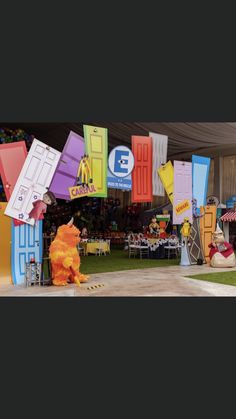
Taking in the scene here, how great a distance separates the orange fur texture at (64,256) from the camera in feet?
25.6

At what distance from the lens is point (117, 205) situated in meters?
20.2

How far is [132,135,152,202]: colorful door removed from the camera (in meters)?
9.85

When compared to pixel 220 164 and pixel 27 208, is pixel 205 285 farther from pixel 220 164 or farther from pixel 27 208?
pixel 220 164

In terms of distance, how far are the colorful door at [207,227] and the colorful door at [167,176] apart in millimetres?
1446

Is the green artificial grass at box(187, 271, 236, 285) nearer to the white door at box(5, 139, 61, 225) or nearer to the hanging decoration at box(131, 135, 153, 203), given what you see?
the hanging decoration at box(131, 135, 153, 203)

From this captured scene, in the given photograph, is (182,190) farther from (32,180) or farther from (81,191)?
(32,180)

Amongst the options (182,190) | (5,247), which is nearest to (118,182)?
(182,190)

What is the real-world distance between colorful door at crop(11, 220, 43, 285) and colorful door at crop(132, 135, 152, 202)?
2.58 m

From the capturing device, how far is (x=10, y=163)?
802cm

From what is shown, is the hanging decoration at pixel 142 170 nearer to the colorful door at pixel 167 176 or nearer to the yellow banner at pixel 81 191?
the colorful door at pixel 167 176

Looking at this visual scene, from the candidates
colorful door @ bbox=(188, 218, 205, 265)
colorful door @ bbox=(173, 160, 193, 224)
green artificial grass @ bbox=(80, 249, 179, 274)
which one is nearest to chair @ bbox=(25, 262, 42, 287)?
green artificial grass @ bbox=(80, 249, 179, 274)

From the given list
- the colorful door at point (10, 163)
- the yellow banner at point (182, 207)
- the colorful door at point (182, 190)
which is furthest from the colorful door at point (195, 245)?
the colorful door at point (10, 163)

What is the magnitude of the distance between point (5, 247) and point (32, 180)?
55.5 inches

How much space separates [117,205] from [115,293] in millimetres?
13154
